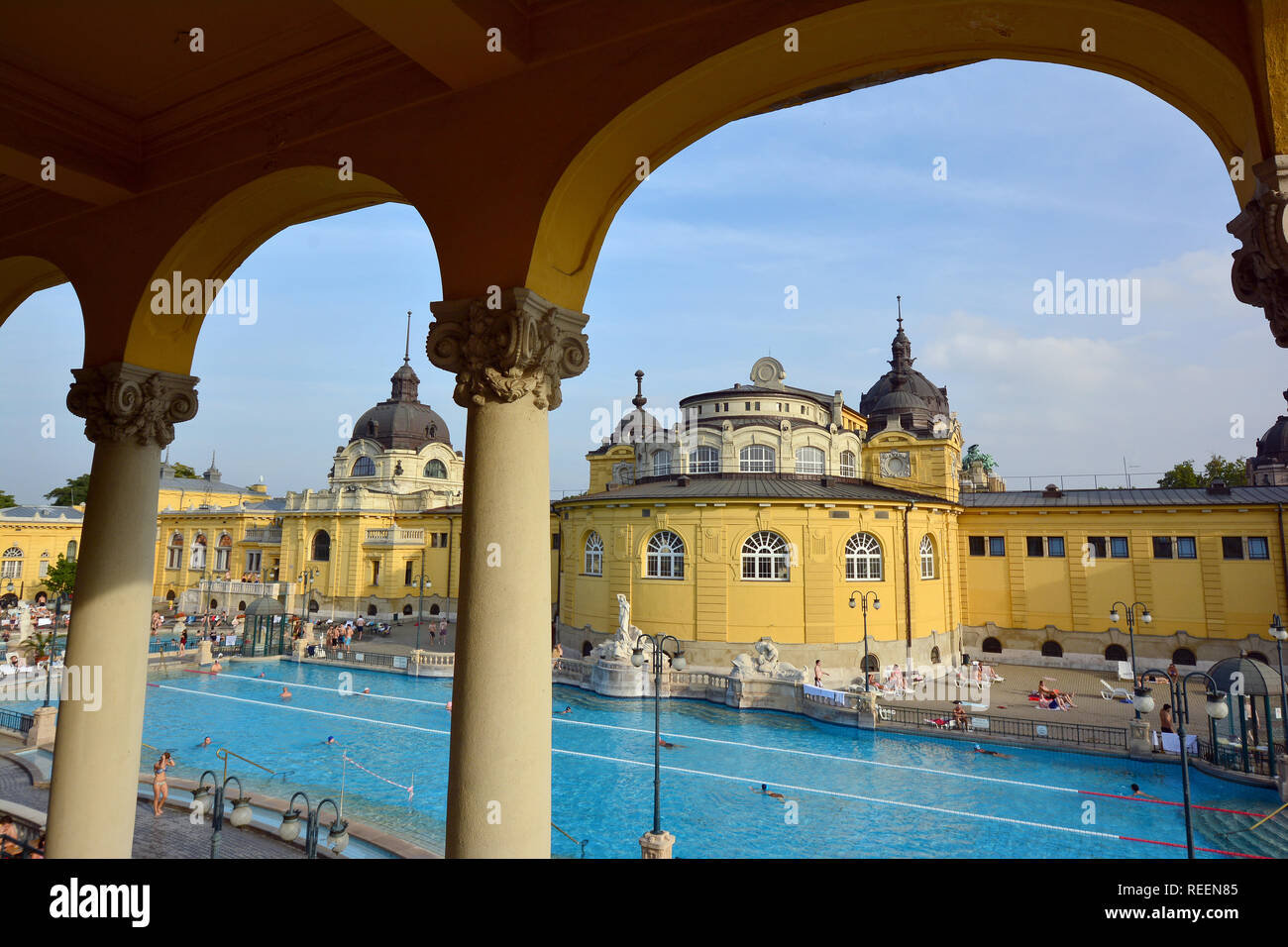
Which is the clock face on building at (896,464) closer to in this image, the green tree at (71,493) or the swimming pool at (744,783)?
the swimming pool at (744,783)

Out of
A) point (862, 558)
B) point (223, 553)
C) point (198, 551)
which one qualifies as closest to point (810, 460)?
point (862, 558)

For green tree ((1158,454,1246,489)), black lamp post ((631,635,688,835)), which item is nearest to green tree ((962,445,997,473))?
green tree ((1158,454,1246,489))

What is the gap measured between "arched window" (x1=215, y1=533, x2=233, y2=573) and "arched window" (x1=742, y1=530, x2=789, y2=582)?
134 feet

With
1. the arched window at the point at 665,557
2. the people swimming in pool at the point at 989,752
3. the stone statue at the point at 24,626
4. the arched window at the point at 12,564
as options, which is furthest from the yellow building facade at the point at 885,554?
the arched window at the point at 12,564

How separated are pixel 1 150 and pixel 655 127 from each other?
171 inches

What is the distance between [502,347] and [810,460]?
3137cm

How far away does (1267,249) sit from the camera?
7.95 feet

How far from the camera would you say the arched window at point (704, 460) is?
33.1 m

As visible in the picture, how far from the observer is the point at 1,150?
4465 mm

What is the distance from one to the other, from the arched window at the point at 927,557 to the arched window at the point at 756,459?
750 cm

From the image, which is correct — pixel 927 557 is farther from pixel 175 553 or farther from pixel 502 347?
pixel 175 553

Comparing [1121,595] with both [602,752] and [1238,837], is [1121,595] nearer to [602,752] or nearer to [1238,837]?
[1238,837]

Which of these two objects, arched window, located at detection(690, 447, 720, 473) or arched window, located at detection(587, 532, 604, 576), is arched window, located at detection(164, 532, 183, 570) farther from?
arched window, located at detection(690, 447, 720, 473)

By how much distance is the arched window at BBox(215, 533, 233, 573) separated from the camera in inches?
1954
